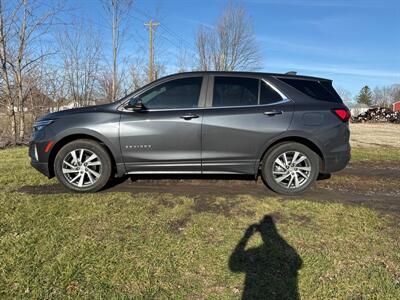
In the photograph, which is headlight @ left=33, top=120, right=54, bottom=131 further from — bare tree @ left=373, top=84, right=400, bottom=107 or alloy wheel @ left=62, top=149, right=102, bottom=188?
bare tree @ left=373, top=84, right=400, bottom=107

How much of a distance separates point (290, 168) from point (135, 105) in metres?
2.53

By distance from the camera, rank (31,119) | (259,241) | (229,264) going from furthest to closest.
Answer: (31,119), (259,241), (229,264)

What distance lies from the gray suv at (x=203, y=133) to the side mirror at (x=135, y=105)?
15 millimetres

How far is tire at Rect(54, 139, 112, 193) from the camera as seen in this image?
4695mm

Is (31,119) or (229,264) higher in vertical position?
(31,119)

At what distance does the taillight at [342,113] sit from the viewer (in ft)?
15.5

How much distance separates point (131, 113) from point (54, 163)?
1387mm

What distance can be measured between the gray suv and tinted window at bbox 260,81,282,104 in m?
0.02

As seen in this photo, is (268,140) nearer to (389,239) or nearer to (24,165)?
(389,239)

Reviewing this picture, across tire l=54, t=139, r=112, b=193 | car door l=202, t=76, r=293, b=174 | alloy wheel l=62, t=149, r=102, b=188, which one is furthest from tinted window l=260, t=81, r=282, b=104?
alloy wheel l=62, t=149, r=102, b=188

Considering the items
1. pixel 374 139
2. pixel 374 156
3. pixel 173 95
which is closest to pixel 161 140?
pixel 173 95

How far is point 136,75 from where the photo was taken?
70.4ft

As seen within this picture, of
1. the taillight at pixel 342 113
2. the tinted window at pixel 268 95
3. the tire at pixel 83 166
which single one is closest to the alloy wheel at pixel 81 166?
the tire at pixel 83 166

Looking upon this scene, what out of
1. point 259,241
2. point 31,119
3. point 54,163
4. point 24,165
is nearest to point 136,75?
point 31,119
